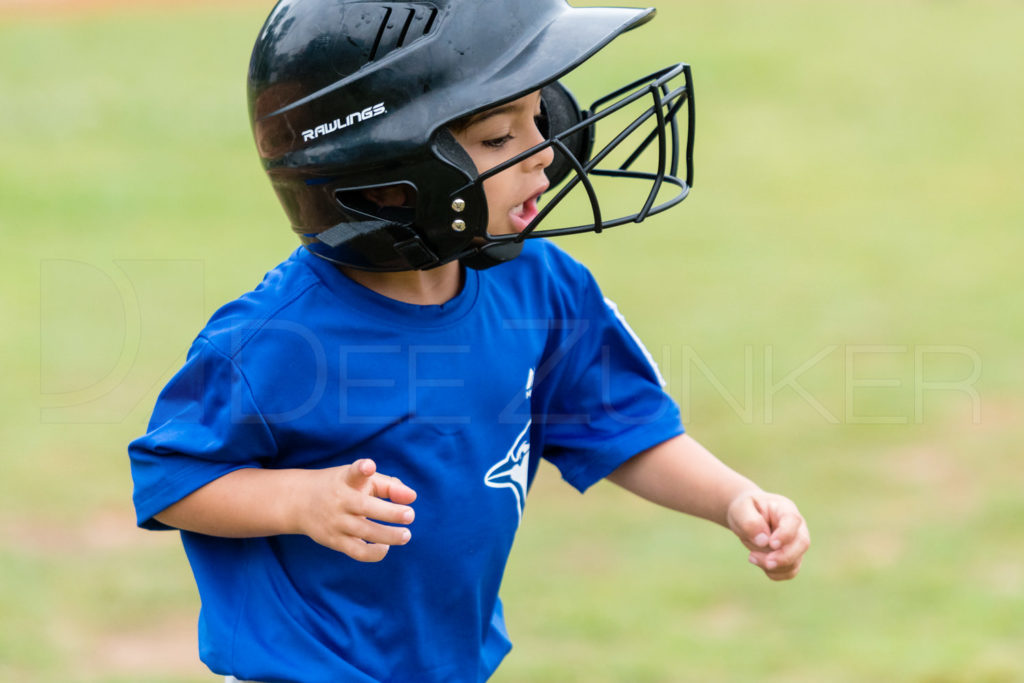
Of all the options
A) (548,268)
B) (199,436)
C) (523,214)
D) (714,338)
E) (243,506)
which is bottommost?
(714,338)

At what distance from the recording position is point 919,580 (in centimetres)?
479

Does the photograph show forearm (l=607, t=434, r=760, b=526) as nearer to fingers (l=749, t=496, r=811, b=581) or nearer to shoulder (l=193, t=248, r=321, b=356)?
fingers (l=749, t=496, r=811, b=581)

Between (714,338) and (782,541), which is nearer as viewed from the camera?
(782,541)

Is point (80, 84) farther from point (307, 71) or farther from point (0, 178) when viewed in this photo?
point (307, 71)

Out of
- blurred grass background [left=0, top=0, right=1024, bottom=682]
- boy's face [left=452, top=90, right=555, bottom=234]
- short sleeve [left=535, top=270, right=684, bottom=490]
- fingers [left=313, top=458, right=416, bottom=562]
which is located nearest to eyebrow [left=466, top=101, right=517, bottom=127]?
boy's face [left=452, top=90, right=555, bottom=234]

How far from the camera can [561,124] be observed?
2627 mm

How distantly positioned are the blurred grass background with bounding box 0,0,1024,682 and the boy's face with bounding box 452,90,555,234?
217 cm

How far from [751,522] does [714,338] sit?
484 cm

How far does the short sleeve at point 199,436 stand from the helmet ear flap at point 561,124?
32.5 inches

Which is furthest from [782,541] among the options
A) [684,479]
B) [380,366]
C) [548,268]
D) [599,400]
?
[380,366]

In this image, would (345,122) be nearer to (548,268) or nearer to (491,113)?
(491,113)

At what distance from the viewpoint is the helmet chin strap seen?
2.39 meters

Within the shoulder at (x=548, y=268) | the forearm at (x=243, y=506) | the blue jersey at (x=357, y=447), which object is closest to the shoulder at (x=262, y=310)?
the blue jersey at (x=357, y=447)

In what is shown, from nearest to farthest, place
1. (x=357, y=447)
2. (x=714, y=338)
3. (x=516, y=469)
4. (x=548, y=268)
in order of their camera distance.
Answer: (x=357, y=447), (x=516, y=469), (x=548, y=268), (x=714, y=338)
